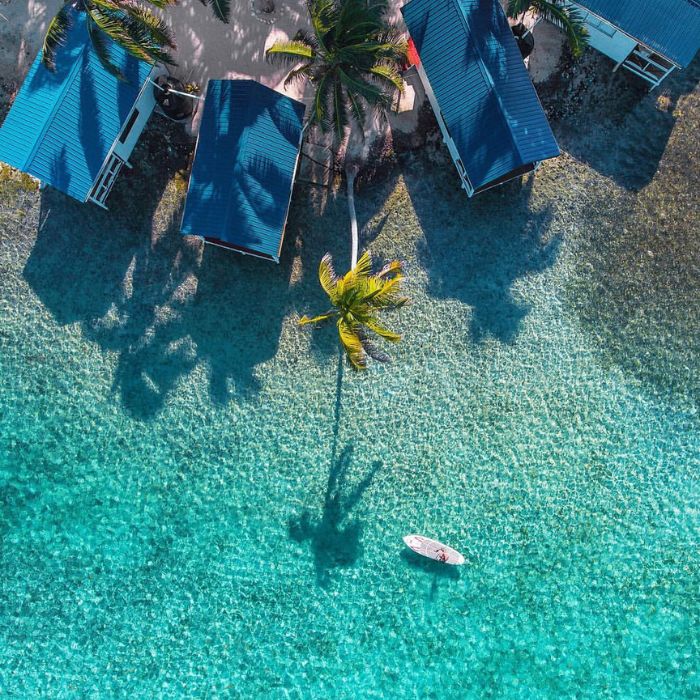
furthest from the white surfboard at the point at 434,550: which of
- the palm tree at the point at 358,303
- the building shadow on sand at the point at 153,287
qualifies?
the building shadow on sand at the point at 153,287

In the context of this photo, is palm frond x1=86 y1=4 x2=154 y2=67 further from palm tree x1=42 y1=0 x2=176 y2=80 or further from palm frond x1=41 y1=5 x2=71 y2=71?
palm frond x1=41 y1=5 x2=71 y2=71

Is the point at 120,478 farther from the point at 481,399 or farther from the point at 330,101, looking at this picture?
the point at 330,101

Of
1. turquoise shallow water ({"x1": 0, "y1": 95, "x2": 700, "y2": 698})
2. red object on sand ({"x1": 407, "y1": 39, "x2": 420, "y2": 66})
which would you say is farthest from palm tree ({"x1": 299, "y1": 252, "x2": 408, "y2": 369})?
red object on sand ({"x1": 407, "y1": 39, "x2": 420, "y2": 66})

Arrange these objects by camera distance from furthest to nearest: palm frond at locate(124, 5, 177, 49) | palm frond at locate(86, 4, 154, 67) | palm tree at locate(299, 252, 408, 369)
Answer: palm tree at locate(299, 252, 408, 369) → palm frond at locate(124, 5, 177, 49) → palm frond at locate(86, 4, 154, 67)

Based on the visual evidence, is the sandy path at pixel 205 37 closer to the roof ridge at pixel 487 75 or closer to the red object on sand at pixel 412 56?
the red object on sand at pixel 412 56

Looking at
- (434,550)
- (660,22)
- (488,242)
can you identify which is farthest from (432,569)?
(660,22)

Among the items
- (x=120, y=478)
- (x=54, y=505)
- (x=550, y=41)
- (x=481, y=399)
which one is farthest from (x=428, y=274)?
(x=54, y=505)

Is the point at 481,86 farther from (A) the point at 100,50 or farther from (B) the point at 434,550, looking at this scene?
(B) the point at 434,550
